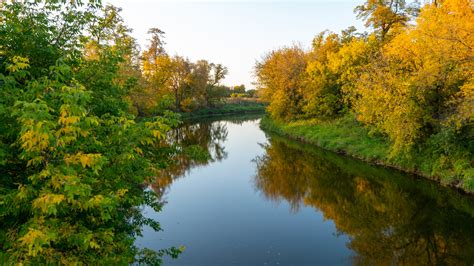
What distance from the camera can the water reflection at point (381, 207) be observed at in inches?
459

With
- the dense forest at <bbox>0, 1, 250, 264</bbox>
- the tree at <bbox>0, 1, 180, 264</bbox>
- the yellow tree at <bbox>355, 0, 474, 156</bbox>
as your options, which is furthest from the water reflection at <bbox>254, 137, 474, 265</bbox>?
the tree at <bbox>0, 1, 180, 264</bbox>

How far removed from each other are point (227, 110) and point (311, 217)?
72.9m

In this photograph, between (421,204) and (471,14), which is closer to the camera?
(421,204)

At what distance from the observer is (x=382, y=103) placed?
2089 cm

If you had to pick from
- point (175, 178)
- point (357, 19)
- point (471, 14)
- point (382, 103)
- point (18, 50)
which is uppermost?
point (357, 19)

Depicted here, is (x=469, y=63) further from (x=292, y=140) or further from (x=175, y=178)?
(x=292, y=140)

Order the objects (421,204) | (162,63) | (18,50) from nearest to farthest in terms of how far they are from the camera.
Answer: (18,50), (421,204), (162,63)

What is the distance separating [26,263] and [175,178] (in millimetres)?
18117

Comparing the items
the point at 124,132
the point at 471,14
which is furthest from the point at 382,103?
the point at 124,132

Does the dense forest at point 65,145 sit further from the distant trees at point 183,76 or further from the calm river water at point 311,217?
the distant trees at point 183,76

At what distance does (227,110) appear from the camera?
87.6m

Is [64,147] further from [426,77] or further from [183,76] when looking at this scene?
[183,76]

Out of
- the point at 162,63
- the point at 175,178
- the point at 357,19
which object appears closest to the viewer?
the point at 175,178

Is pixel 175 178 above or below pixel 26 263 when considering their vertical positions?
below
